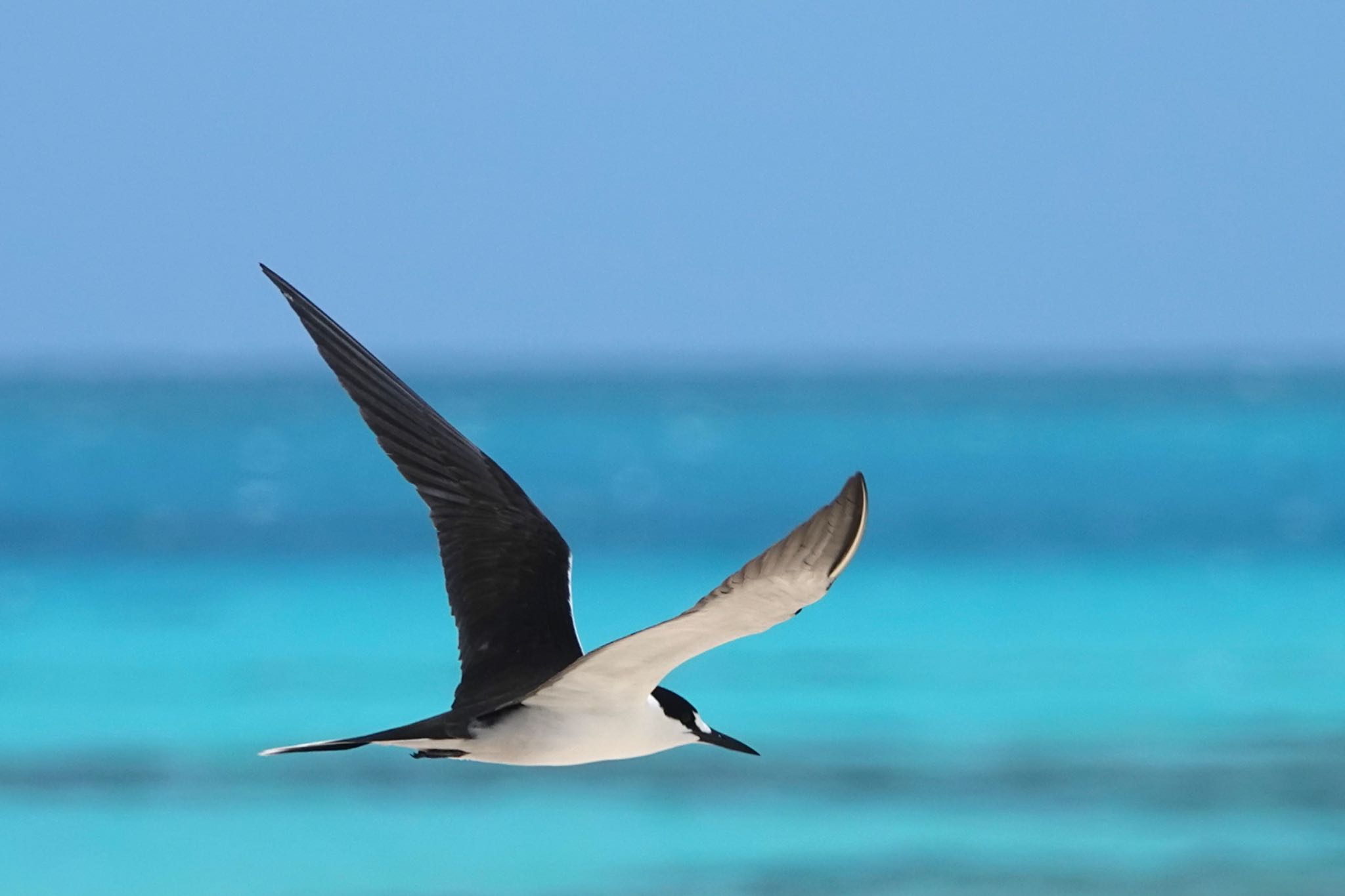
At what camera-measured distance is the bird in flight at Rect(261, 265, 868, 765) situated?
508 cm

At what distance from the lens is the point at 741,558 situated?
24.7 meters

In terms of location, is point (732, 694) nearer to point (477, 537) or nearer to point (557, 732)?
point (477, 537)

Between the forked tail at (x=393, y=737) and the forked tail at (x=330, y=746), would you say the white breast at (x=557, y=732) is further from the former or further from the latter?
the forked tail at (x=330, y=746)

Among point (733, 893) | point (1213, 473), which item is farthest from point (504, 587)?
point (1213, 473)

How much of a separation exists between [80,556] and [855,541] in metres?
21.2

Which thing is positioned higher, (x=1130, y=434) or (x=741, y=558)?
(x=1130, y=434)

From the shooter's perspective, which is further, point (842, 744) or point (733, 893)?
point (842, 744)

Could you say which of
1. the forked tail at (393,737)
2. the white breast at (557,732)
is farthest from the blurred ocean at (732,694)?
the forked tail at (393,737)

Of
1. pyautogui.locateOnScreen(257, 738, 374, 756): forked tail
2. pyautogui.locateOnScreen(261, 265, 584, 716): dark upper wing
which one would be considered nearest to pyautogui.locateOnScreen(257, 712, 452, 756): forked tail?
pyautogui.locateOnScreen(257, 738, 374, 756): forked tail

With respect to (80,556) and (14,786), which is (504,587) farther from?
(80,556)

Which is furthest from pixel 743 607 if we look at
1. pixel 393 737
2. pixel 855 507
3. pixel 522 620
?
pixel 522 620

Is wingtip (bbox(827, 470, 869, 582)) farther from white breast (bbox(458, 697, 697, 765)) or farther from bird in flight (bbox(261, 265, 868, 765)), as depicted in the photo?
white breast (bbox(458, 697, 697, 765))

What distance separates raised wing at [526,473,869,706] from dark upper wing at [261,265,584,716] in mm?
713

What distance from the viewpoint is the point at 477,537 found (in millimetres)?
7008
